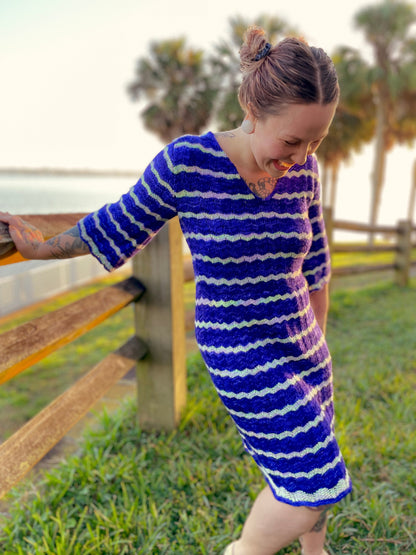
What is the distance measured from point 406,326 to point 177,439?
3.06 meters

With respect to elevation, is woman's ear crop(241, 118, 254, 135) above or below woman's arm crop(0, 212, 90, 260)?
above

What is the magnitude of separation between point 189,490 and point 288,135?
1516 millimetres

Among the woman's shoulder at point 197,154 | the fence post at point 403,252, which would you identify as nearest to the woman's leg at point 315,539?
the woman's shoulder at point 197,154

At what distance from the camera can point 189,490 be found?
1961mm

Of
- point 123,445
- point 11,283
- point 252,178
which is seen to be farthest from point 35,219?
point 11,283

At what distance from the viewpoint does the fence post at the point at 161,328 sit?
2.22 meters

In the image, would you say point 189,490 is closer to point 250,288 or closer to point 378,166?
point 250,288

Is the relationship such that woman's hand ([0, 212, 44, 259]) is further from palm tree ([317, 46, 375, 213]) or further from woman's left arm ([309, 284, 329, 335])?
palm tree ([317, 46, 375, 213])

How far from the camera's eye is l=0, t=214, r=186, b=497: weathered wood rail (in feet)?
4.51

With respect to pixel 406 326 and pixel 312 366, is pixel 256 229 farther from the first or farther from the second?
pixel 406 326

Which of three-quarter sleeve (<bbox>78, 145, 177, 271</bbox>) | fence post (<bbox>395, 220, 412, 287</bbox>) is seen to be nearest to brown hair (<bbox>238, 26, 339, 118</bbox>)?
three-quarter sleeve (<bbox>78, 145, 177, 271</bbox>)

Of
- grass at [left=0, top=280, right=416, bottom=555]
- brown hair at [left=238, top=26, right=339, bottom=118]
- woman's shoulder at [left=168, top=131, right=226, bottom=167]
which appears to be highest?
brown hair at [left=238, top=26, right=339, bottom=118]

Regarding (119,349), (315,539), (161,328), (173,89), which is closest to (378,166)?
(173,89)

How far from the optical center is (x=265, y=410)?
1.16 m
